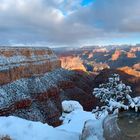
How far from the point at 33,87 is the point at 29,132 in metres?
51.5

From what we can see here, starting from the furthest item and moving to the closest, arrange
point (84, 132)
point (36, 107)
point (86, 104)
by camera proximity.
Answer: point (86, 104) → point (36, 107) → point (84, 132)

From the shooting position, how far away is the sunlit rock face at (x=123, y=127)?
1522 cm

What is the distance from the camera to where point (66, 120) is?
3014 centimetres

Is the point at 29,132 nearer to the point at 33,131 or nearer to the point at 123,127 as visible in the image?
the point at 33,131

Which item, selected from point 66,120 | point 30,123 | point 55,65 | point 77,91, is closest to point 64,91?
point 77,91

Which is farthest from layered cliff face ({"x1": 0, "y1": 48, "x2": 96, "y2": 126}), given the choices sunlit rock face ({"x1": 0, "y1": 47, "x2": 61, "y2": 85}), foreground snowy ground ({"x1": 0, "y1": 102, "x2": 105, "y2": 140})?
foreground snowy ground ({"x1": 0, "y1": 102, "x2": 105, "y2": 140})

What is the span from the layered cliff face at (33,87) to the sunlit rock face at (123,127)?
1461 inches

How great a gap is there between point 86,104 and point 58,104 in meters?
12.8

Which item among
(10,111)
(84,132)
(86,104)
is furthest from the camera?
(86,104)

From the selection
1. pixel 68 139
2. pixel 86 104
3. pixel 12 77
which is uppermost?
pixel 68 139

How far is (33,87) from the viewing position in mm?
70312

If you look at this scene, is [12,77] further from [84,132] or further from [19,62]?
[84,132]

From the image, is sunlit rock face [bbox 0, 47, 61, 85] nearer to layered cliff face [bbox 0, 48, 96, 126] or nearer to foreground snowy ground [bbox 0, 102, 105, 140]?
layered cliff face [bbox 0, 48, 96, 126]

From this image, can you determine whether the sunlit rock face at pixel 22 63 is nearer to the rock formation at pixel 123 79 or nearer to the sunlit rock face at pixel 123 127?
the rock formation at pixel 123 79
